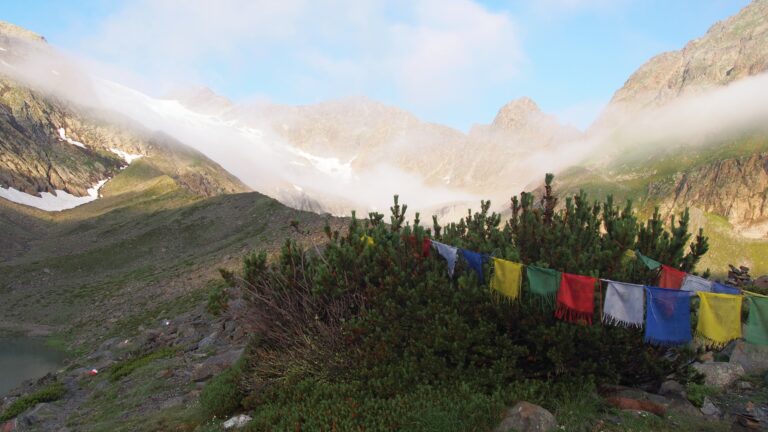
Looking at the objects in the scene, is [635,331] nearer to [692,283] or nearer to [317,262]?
[692,283]

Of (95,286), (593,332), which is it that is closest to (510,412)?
(593,332)

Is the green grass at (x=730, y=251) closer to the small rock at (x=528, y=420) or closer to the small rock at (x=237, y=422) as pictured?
the small rock at (x=528, y=420)

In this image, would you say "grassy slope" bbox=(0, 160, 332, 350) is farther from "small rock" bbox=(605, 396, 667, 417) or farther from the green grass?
the green grass

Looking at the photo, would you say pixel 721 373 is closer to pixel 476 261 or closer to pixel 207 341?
pixel 476 261

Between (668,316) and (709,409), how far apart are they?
93.6 inches

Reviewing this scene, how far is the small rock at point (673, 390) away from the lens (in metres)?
10.7

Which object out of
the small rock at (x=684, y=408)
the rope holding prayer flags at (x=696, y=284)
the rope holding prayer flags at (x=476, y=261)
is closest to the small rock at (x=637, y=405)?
the small rock at (x=684, y=408)

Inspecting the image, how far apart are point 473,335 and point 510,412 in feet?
5.80

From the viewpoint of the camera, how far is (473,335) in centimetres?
1055

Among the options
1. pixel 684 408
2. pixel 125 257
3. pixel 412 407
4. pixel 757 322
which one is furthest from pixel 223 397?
pixel 125 257

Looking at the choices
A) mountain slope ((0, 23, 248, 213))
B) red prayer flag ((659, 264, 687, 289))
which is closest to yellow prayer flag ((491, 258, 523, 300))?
red prayer flag ((659, 264, 687, 289))

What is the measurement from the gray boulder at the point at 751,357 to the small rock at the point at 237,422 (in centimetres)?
1249

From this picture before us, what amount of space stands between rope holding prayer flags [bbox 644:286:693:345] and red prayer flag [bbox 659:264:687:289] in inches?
62.0

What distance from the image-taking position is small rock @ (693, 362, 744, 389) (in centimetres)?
1159
